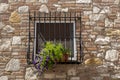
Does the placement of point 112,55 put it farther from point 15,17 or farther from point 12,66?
point 15,17

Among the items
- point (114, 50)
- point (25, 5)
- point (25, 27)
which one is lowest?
point (114, 50)

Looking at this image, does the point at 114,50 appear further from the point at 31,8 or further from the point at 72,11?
the point at 31,8

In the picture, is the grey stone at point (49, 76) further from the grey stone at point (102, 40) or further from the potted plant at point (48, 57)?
the grey stone at point (102, 40)

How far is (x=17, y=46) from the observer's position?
6.86m

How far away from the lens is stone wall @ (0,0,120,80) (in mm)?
6727

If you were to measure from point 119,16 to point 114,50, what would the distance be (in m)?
0.77

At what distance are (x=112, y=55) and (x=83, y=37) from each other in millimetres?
723

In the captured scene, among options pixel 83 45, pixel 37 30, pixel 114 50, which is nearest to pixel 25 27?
pixel 37 30

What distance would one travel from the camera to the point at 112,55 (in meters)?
6.82

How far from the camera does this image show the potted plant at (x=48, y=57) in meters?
6.33

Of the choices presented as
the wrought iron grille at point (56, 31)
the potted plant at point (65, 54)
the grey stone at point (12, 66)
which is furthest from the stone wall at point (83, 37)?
the potted plant at point (65, 54)

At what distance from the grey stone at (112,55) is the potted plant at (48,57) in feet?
3.45

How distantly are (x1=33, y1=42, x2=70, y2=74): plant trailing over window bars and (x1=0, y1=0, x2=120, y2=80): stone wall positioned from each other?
0.73ft

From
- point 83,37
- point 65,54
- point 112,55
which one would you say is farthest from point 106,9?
point 65,54
